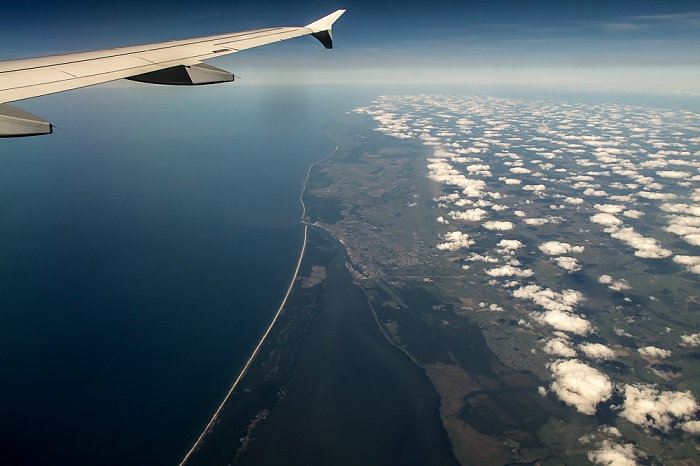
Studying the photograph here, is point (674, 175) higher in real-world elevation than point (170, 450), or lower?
higher

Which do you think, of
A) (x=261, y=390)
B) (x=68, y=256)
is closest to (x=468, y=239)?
(x=261, y=390)

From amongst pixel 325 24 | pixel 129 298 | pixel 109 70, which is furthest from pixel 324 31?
pixel 129 298

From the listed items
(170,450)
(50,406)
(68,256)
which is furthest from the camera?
(68,256)

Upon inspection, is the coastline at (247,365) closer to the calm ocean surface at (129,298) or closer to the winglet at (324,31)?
the calm ocean surface at (129,298)

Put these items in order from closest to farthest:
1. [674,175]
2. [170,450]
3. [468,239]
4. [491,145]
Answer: [170,450] < [468,239] < [674,175] < [491,145]

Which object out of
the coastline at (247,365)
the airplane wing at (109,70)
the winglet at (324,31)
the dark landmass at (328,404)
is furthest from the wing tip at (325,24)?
the coastline at (247,365)

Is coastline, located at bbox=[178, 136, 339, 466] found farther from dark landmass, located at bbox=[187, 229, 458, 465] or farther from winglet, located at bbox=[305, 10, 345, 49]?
winglet, located at bbox=[305, 10, 345, 49]

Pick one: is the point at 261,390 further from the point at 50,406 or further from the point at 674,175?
the point at 674,175
